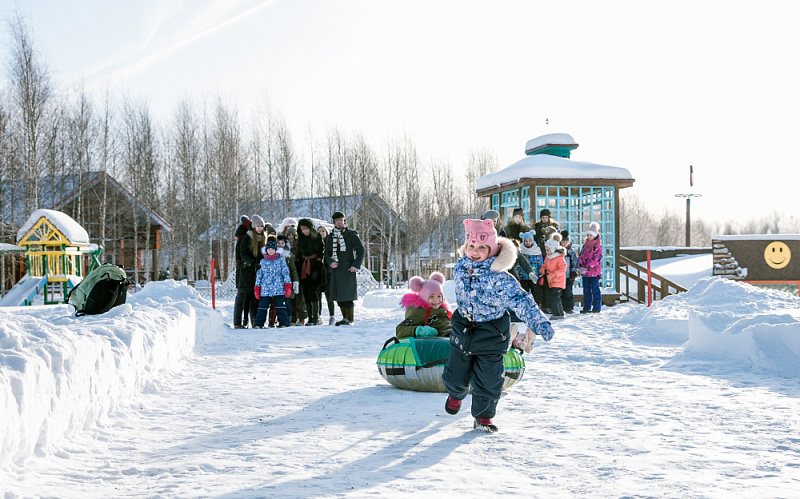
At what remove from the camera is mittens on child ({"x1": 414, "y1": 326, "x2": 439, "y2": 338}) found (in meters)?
5.78

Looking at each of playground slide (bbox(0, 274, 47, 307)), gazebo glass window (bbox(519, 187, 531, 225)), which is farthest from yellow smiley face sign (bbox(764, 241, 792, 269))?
Result: playground slide (bbox(0, 274, 47, 307))

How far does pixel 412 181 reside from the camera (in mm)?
43281

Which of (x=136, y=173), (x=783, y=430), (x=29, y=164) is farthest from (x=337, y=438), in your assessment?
(x=136, y=173)

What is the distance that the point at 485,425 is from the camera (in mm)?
4309

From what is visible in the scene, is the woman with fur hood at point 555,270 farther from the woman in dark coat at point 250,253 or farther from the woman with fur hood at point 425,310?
the woman with fur hood at point 425,310

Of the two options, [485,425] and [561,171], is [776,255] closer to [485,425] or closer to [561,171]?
[561,171]

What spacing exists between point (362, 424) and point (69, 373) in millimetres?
1885

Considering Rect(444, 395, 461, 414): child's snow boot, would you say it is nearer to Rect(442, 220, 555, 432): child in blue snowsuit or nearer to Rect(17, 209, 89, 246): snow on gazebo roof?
Rect(442, 220, 555, 432): child in blue snowsuit

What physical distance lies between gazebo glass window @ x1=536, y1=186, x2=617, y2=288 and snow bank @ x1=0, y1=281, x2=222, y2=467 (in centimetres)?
1192

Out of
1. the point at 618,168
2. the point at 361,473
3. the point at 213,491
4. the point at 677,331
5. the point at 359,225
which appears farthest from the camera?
the point at 359,225

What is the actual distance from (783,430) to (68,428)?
14.7ft

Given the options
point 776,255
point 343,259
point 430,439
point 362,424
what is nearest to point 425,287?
point 362,424

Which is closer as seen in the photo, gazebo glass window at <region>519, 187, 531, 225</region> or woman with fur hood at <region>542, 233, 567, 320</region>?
woman with fur hood at <region>542, 233, 567, 320</region>

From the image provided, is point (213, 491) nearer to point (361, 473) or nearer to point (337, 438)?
point (361, 473)
